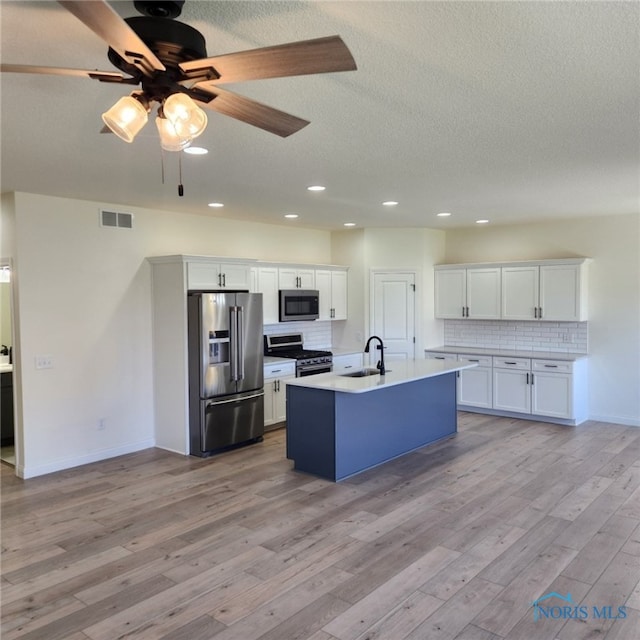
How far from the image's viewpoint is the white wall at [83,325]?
4914mm

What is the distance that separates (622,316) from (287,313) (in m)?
4.26

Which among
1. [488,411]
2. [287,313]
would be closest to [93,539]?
[287,313]

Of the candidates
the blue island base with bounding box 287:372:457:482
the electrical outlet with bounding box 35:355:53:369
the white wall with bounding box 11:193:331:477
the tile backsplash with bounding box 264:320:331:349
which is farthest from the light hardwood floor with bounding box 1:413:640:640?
the tile backsplash with bounding box 264:320:331:349

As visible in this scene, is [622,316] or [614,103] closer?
[614,103]

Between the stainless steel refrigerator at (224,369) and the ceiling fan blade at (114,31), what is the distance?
3877mm

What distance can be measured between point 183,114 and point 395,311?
627 centimetres

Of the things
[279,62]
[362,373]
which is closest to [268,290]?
[362,373]

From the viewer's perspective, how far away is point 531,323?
7414 millimetres

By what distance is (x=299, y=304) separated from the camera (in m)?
7.17

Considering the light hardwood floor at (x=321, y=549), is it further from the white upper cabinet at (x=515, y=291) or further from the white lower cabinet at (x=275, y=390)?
the white upper cabinet at (x=515, y=291)

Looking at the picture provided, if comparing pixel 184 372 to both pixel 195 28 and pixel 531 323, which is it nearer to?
pixel 195 28

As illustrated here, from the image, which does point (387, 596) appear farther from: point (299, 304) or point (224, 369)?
point (299, 304)

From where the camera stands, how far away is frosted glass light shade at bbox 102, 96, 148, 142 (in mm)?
1764

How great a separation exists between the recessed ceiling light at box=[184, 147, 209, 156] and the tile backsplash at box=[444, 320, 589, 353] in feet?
17.8
